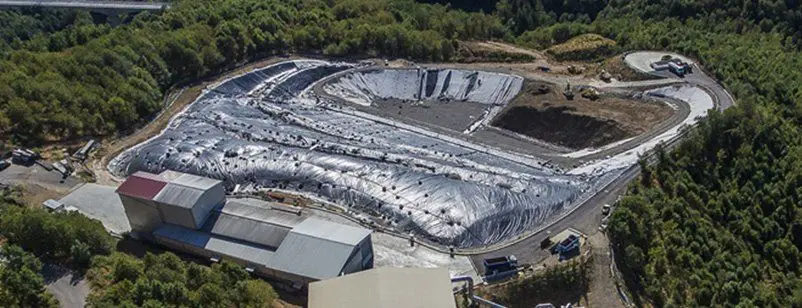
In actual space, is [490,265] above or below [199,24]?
Answer: below

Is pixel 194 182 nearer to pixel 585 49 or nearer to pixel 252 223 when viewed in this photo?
pixel 252 223

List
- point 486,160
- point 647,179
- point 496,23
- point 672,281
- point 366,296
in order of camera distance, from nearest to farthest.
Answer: point 366,296
point 672,281
point 647,179
point 486,160
point 496,23

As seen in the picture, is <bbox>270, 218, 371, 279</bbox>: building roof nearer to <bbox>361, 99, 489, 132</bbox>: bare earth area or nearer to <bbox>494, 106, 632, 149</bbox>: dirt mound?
<bbox>361, 99, 489, 132</bbox>: bare earth area

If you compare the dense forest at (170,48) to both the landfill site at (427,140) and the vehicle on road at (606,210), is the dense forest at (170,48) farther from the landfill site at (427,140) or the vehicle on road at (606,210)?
the vehicle on road at (606,210)

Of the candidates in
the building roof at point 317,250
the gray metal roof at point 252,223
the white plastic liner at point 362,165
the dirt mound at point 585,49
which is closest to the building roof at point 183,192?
the gray metal roof at point 252,223

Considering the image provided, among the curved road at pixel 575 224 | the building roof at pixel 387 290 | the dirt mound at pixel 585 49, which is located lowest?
the curved road at pixel 575 224

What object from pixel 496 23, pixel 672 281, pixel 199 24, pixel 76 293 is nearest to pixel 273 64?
pixel 199 24

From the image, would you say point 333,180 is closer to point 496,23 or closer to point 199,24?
point 199,24
